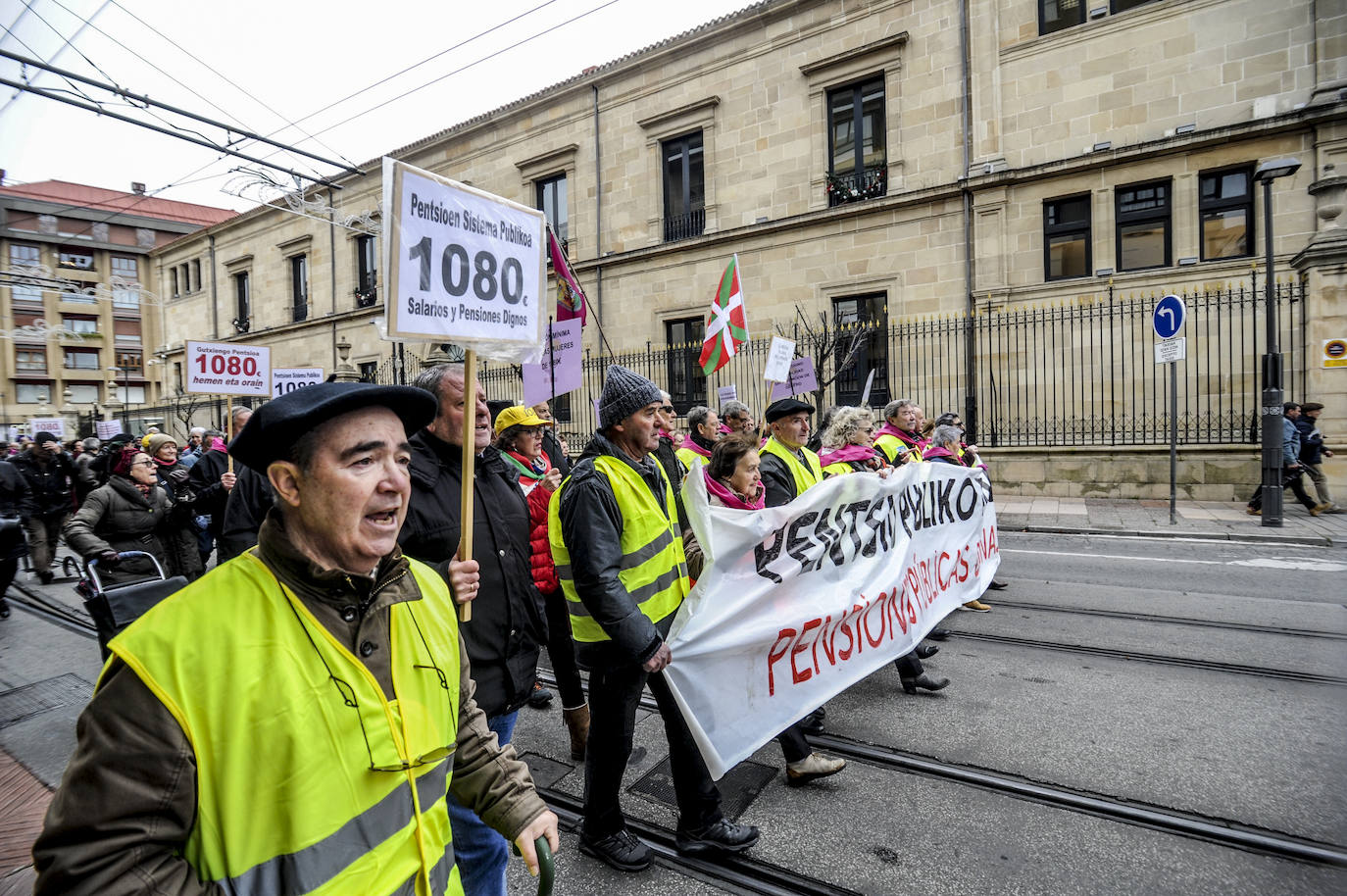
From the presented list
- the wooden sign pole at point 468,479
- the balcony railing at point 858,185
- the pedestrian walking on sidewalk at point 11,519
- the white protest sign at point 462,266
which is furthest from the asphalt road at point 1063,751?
the balcony railing at point 858,185

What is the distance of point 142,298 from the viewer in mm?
51969

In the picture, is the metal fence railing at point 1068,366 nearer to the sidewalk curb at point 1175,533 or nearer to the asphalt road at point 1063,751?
the sidewalk curb at point 1175,533

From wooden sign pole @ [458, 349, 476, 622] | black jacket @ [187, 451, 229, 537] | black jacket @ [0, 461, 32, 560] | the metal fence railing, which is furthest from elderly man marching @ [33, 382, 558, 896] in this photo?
the metal fence railing

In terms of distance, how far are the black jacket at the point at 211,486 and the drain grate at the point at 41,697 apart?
1.40m

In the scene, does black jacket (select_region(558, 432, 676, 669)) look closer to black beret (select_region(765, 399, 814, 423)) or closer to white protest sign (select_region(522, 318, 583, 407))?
black beret (select_region(765, 399, 814, 423))

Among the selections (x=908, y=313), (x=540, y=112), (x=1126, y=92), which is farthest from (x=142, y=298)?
(x=1126, y=92)

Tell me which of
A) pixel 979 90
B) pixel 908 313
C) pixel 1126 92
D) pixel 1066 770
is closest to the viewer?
pixel 1066 770

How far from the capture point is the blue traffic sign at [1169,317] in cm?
1034

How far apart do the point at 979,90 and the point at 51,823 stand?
1742 centimetres

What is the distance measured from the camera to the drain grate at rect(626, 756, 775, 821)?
3.30 metres

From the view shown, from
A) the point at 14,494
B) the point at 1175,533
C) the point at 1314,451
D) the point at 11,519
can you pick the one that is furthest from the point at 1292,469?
the point at 14,494

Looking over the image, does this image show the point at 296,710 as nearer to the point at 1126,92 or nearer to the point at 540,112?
the point at 1126,92

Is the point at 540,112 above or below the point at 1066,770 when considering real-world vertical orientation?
above

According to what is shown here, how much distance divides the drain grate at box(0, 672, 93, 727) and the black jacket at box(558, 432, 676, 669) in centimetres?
418
